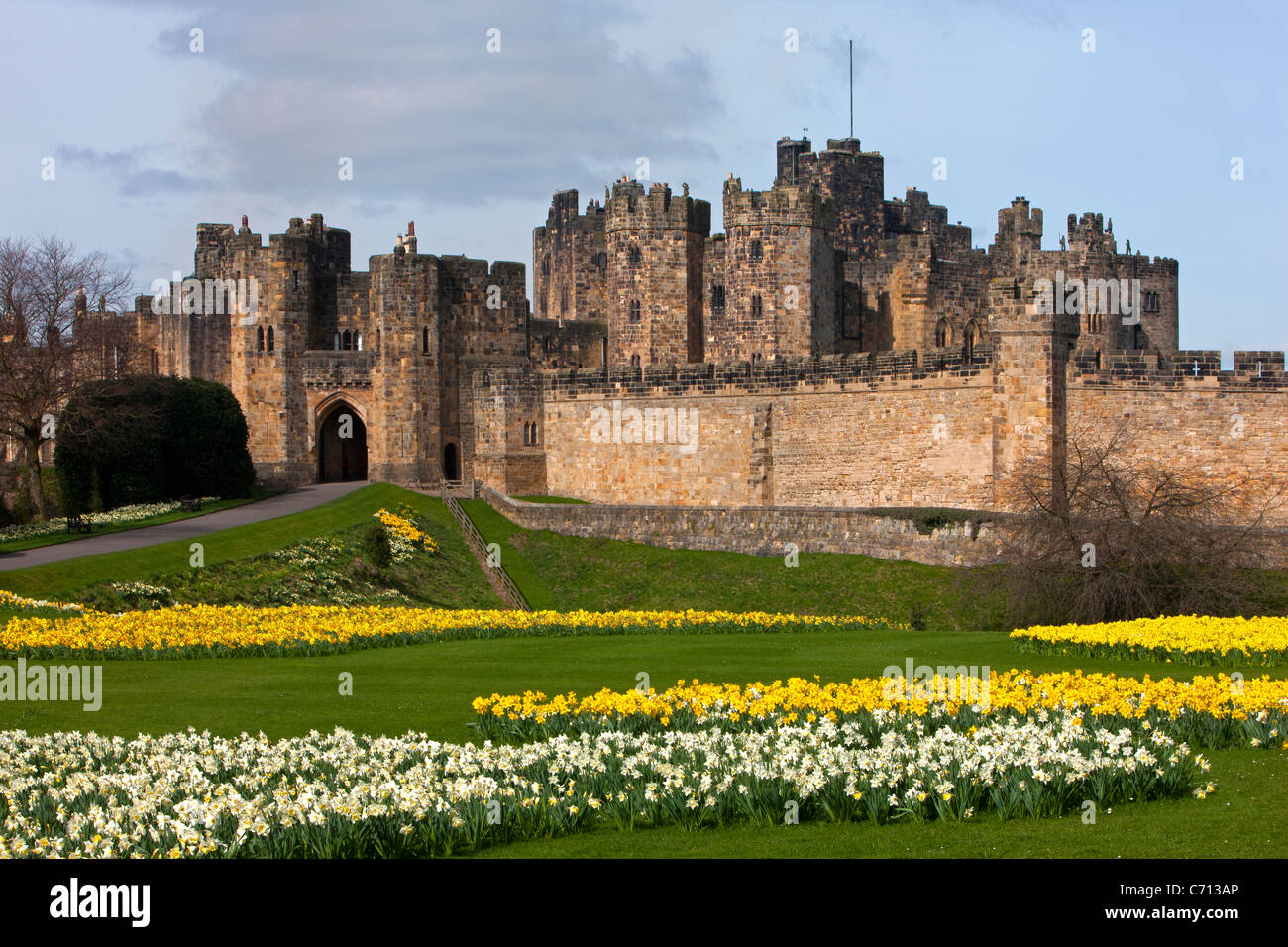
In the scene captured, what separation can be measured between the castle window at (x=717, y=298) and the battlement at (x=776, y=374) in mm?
4601

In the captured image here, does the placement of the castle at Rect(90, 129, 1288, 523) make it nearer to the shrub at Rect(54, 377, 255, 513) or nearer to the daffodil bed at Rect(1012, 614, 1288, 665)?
the shrub at Rect(54, 377, 255, 513)

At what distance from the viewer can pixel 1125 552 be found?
28.5 meters

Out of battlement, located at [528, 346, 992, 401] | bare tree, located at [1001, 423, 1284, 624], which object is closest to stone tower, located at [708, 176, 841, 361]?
battlement, located at [528, 346, 992, 401]

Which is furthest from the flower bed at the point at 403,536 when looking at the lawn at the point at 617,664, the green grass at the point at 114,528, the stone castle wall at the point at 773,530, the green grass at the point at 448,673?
the green grass at the point at 448,673

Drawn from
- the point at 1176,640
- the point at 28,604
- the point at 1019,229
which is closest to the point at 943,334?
the point at 1019,229

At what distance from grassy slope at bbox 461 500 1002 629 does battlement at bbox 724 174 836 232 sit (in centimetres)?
1568

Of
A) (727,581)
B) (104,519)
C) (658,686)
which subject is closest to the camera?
(658,686)

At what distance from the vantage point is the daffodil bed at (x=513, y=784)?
1117 cm

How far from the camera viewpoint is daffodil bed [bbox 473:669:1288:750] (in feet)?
48.4

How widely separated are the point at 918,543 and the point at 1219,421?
27.0 feet

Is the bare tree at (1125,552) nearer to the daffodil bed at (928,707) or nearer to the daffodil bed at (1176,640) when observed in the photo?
the daffodil bed at (1176,640)

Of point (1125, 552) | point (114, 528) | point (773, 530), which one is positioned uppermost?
point (1125, 552)

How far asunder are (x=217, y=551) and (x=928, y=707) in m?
22.9

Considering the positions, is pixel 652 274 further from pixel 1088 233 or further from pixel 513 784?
pixel 513 784
